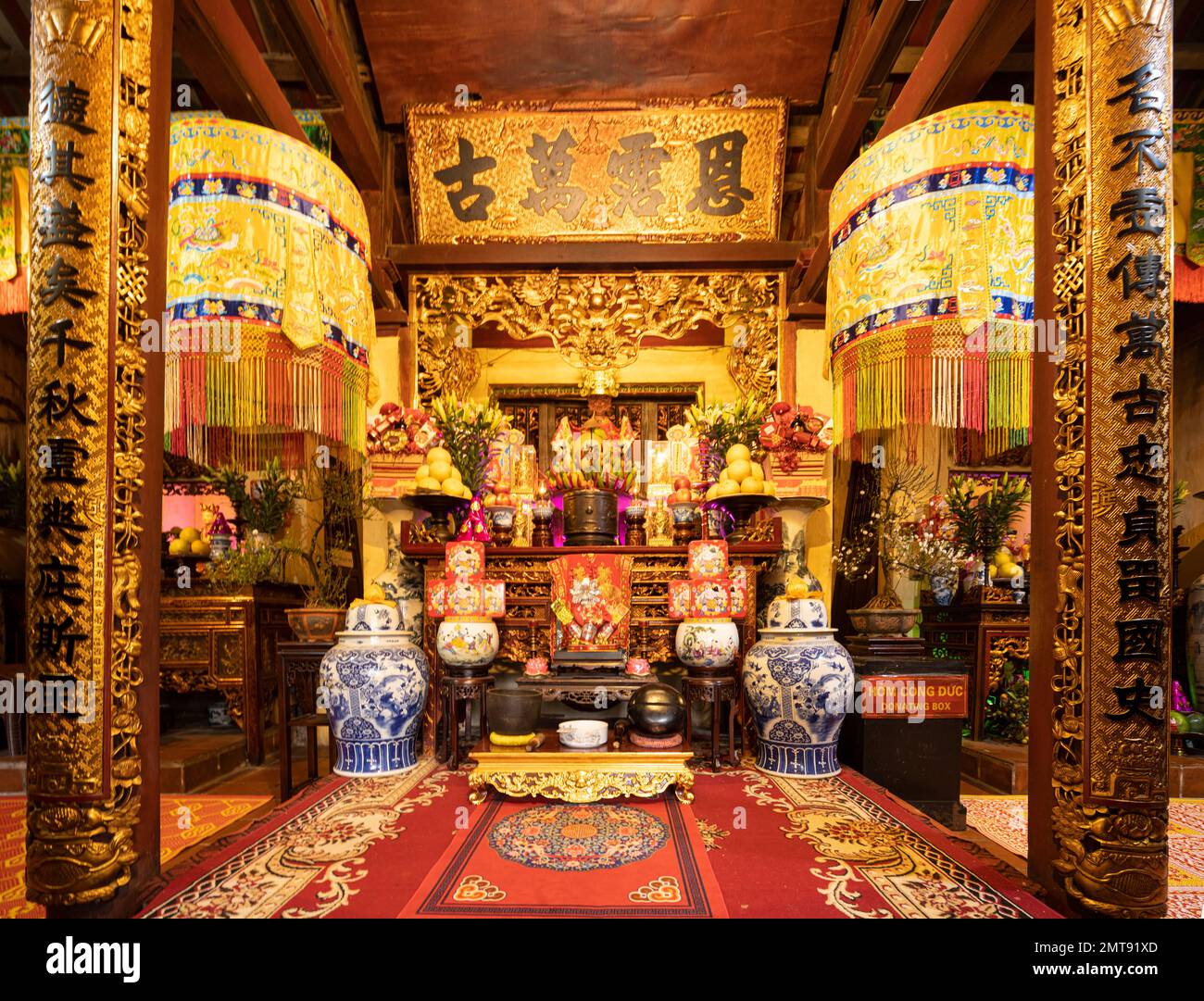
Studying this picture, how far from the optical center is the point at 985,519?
496 centimetres

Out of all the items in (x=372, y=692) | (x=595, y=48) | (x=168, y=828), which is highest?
(x=595, y=48)

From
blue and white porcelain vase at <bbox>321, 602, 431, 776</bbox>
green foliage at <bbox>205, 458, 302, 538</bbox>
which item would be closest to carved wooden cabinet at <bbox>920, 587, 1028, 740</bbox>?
blue and white porcelain vase at <bbox>321, 602, 431, 776</bbox>

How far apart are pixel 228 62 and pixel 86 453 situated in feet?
5.91

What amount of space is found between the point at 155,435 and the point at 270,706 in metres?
3.57

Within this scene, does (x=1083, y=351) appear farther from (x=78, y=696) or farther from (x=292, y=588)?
(x=292, y=588)

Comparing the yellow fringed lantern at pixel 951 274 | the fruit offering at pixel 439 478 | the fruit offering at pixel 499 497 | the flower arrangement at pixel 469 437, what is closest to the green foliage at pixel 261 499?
the flower arrangement at pixel 469 437

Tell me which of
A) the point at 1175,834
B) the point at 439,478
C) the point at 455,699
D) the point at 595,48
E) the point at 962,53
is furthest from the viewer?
the point at 595,48

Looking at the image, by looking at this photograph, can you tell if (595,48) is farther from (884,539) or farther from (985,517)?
(985,517)

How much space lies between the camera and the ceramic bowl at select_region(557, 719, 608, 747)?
305cm

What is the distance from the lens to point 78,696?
5.87 ft

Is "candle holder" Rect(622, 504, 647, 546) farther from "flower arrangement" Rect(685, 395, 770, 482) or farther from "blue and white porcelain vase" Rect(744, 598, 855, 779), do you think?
"blue and white porcelain vase" Rect(744, 598, 855, 779)

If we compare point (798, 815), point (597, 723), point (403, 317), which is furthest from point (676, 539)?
point (403, 317)

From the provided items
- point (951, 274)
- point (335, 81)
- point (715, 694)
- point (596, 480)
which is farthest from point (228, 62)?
point (715, 694)

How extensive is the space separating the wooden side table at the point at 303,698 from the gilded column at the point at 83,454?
1.48m
